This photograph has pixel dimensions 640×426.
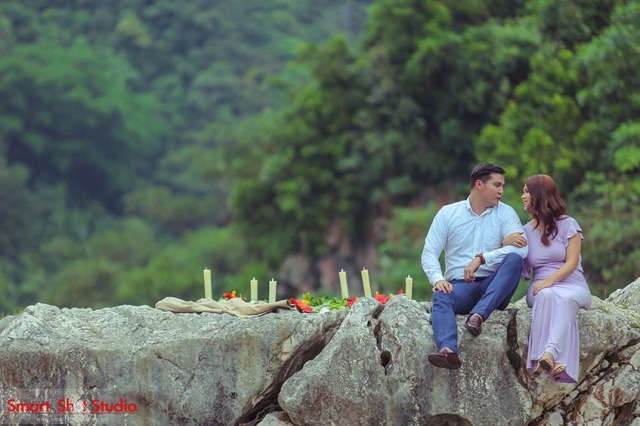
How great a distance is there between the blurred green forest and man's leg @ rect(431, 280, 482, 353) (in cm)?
1203

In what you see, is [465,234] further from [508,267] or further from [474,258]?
[508,267]

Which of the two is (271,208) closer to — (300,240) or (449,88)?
(300,240)

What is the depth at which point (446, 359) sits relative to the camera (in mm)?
9375

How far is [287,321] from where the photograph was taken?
10.1m

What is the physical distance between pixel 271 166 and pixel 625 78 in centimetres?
1346

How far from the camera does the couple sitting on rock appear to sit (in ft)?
31.2

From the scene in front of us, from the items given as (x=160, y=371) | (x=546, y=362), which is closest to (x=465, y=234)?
(x=546, y=362)

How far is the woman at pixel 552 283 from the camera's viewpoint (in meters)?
9.48

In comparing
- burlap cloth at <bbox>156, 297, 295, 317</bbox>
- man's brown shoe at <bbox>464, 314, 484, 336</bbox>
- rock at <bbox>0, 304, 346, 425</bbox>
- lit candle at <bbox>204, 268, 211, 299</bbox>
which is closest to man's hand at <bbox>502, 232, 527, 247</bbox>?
man's brown shoe at <bbox>464, 314, 484, 336</bbox>

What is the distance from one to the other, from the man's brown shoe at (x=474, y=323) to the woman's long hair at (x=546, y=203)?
0.75m

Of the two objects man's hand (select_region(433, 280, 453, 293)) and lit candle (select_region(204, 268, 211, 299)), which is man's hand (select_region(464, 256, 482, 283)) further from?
lit candle (select_region(204, 268, 211, 299))

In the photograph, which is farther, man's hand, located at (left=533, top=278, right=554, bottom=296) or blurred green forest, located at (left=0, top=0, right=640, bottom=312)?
blurred green forest, located at (left=0, top=0, right=640, bottom=312)

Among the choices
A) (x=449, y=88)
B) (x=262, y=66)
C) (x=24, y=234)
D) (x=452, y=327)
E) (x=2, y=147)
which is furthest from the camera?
(x=262, y=66)

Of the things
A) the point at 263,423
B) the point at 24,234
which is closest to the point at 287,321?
the point at 263,423
